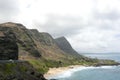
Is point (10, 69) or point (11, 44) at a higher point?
point (11, 44)

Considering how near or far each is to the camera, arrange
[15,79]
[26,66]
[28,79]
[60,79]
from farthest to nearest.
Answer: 1. [60,79]
2. [26,66]
3. [28,79]
4. [15,79]

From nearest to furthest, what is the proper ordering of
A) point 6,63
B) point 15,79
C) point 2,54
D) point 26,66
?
point 15,79
point 6,63
point 26,66
point 2,54

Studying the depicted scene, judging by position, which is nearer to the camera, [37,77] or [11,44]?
[37,77]

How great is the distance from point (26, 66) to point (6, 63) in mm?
11409

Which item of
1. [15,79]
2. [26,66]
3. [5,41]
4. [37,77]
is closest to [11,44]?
[5,41]

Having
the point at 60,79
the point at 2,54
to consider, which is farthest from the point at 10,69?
the point at 60,79

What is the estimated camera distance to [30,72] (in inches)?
4966

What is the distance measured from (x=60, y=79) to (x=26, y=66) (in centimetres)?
5848

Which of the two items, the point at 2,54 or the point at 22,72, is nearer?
the point at 22,72

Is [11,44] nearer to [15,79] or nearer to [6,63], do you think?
[6,63]

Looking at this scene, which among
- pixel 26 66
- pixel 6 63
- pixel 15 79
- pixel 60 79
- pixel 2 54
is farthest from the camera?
pixel 60 79

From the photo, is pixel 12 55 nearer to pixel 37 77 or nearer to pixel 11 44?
pixel 11 44

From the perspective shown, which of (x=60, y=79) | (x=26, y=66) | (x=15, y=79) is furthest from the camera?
(x=60, y=79)

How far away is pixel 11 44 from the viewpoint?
6068 inches
